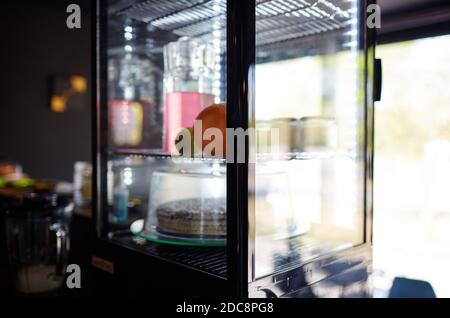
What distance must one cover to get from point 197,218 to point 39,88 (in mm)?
3298

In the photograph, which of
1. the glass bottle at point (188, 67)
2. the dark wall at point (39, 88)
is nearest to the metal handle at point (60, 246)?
the glass bottle at point (188, 67)

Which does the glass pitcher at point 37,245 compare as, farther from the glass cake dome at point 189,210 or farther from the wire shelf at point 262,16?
the wire shelf at point 262,16

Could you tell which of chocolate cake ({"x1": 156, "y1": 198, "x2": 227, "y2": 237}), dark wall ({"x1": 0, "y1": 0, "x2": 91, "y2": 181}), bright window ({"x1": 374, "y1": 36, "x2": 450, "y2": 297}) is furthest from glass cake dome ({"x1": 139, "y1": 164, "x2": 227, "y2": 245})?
dark wall ({"x1": 0, "y1": 0, "x2": 91, "y2": 181})

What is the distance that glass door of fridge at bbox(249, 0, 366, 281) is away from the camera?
93cm

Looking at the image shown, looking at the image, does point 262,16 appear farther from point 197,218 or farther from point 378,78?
point 197,218

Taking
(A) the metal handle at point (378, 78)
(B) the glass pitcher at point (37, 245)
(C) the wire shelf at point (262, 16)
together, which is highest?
(C) the wire shelf at point (262, 16)

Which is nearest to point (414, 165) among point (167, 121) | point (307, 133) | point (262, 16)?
point (307, 133)

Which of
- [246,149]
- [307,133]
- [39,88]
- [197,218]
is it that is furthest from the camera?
[39,88]

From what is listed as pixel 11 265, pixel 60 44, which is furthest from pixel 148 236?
pixel 60 44

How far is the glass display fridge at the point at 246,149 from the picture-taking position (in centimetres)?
75

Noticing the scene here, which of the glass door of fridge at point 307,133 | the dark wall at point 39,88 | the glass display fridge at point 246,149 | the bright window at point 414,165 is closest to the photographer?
the glass display fridge at point 246,149

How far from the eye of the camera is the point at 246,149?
0.74 m

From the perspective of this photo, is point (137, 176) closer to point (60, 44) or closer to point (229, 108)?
point (229, 108)

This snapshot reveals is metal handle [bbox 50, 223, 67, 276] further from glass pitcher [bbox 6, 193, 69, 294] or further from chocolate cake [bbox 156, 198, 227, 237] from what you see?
chocolate cake [bbox 156, 198, 227, 237]
